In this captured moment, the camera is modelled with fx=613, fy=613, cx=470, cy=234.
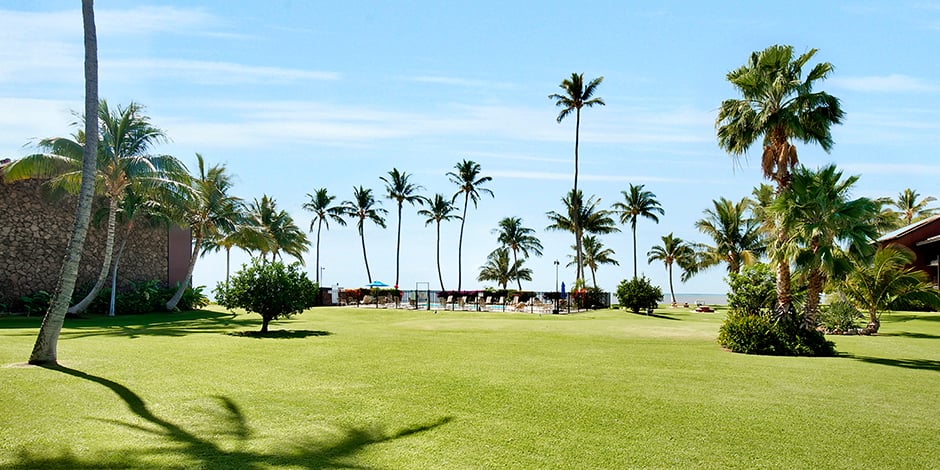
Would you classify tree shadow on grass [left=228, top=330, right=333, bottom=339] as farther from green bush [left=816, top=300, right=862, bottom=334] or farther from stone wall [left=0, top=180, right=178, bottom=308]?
green bush [left=816, top=300, right=862, bottom=334]

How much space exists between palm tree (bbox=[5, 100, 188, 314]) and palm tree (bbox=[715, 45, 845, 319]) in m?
19.8

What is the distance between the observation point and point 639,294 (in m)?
32.8

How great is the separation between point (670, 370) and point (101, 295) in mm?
26288

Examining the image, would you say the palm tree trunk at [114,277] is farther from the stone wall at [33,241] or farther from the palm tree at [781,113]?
the palm tree at [781,113]

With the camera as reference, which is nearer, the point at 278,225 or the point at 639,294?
the point at 639,294

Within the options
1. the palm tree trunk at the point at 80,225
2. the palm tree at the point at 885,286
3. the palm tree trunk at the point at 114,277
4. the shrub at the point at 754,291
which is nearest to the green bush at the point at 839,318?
the palm tree at the point at 885,286

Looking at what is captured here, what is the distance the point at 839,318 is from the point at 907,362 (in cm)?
864

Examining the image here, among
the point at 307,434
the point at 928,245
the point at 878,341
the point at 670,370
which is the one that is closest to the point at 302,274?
the point at 670,370

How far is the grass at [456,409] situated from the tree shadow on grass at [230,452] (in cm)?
2

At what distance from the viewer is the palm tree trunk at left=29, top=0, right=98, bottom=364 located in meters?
10.2

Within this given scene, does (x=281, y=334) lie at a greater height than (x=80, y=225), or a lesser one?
lesser

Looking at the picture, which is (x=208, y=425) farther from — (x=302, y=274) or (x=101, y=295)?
(x=101, y=295)

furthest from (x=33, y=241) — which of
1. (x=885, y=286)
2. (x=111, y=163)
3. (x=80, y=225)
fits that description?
(x=885, y=286)

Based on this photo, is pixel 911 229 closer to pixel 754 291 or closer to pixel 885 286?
pixel 885 286
